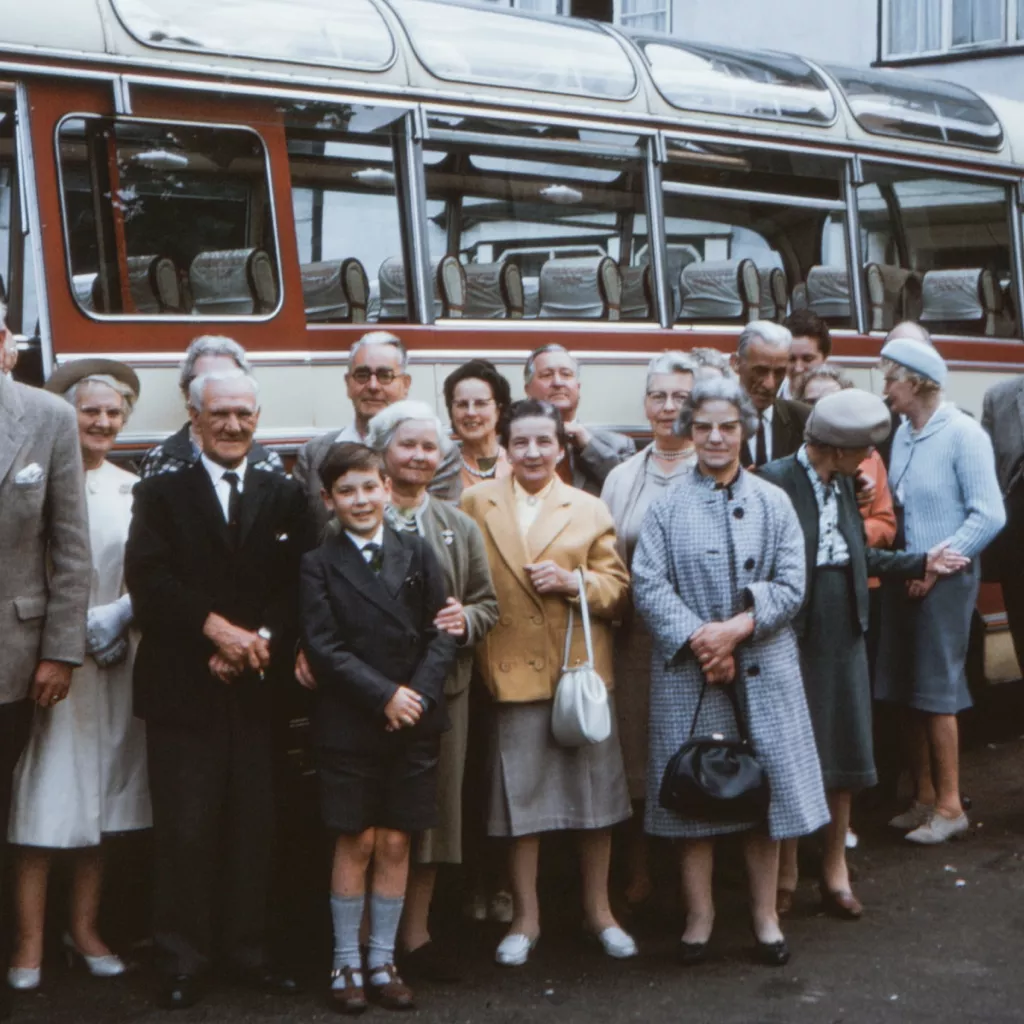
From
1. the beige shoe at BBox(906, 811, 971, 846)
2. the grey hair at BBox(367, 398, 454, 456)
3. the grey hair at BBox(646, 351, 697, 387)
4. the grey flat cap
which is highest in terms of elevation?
the grey hair at BBox(646, 351, 697, 387)

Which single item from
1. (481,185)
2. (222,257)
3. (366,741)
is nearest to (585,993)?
(366,741)

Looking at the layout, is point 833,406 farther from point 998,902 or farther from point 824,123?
point 824,123

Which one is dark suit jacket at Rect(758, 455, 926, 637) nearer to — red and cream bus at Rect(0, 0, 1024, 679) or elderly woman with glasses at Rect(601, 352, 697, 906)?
elderly woman with glasses at Rect(601, 352, 697, 906)

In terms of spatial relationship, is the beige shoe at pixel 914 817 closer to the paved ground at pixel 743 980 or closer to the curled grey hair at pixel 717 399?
the paved ground at pixel 743 980

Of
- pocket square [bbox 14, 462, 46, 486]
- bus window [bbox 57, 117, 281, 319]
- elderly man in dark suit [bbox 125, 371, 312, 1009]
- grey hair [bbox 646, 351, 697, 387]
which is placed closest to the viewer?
pocket square [bbox 14, 462, 46, 486]

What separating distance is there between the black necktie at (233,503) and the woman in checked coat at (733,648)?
131cm

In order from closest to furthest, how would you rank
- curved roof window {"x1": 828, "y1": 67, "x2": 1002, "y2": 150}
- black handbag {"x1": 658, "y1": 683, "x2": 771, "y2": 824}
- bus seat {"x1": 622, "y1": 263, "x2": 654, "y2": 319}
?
black handbag {"x1": 658, "y1": 683, "x2": 771, "y2": 824}, bus seat {"x1": 622, "y1": 263, "x2": 654, "y2": 319}, curved roof window {"x1": 828, "y1": 67, "x2": 1002, "y2": 150}

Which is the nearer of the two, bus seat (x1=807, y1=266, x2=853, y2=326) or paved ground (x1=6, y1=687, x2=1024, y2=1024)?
paved ground (x1=6, y1=687, x2=1024, y2=1024)

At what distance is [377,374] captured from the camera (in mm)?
6695

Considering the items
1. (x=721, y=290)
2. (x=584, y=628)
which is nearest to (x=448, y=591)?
(x=584, y=628)

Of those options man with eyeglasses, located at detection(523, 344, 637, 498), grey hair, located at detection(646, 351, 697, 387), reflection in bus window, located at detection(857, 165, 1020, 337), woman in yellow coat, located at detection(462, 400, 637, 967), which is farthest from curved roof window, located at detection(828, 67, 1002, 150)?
woman in yellow coat, located at detection(462, 400, 637, 967)

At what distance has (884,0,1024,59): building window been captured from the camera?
59.1ft

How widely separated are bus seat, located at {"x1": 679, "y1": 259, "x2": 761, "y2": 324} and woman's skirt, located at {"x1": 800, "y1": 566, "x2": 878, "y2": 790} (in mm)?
3011

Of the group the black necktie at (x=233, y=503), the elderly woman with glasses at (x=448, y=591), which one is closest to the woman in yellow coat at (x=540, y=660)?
the elderly woman with glasses at (x=448, y=591)
